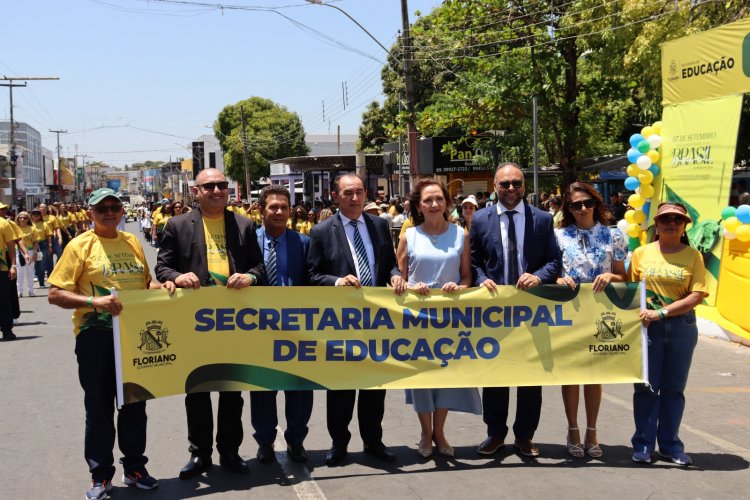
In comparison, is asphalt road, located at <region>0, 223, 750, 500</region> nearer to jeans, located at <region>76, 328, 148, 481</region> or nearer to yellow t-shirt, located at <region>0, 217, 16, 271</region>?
jeans, located at <region>76, 328, 148, 481</region>

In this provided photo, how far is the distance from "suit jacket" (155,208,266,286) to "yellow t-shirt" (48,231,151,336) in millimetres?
287

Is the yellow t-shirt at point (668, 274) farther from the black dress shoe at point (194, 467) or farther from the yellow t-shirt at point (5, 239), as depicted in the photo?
the yellow t-shirt at point (5, 239)

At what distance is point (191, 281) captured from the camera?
5.67m

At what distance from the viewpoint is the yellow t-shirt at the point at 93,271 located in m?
5.32

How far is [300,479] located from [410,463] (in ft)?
2.64

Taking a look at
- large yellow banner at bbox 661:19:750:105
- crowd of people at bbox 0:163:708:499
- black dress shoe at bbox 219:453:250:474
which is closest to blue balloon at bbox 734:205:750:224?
large yellow banner at bbox 661:19:750:105

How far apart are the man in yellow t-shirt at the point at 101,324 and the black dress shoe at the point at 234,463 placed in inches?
19.4

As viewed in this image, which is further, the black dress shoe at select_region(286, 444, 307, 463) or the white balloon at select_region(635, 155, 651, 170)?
the white balloon at select_region(635, 155, 651, 170)

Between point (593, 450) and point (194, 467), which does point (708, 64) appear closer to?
point (593, 450)

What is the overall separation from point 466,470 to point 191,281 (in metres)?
2.25

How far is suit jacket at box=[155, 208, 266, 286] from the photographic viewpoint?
18.9ft

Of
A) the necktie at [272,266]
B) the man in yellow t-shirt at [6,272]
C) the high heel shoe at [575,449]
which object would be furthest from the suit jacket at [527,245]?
the man in yellow t-shirt at [6,272]

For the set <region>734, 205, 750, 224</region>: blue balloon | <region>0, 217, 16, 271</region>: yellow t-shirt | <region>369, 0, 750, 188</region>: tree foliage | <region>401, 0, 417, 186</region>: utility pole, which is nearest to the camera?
<region>734, 205, 750, 224</region>: blue balloon

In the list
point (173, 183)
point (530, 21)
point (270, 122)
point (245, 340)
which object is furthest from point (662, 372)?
point (173, 183)
